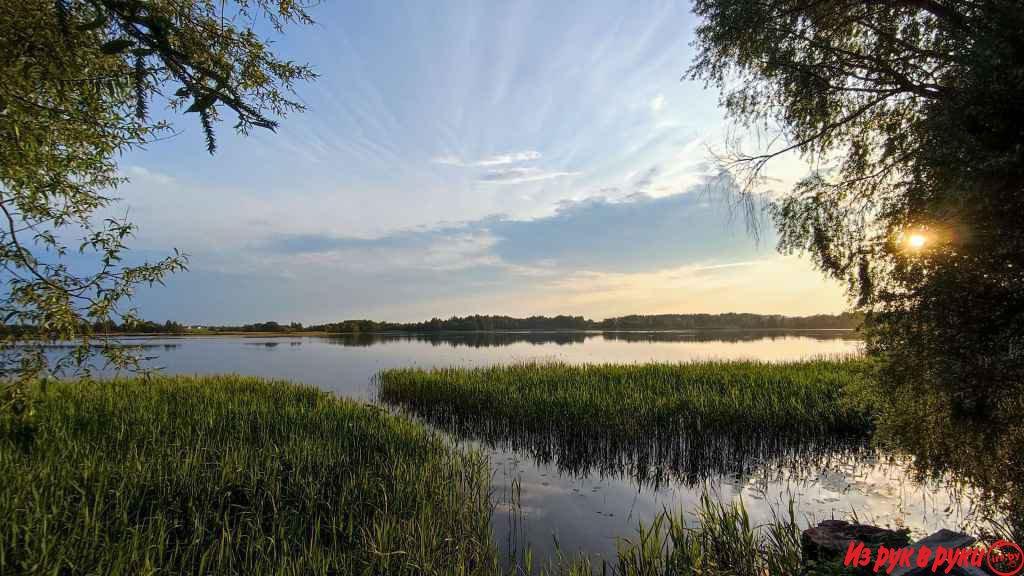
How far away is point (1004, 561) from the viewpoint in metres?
4.17

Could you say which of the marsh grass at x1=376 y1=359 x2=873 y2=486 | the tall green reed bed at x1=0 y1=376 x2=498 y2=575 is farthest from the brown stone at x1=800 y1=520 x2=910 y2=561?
the tall green reed bed at x1=0 y1=376 x2=498 y2=575

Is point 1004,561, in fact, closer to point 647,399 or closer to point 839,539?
point 839,539

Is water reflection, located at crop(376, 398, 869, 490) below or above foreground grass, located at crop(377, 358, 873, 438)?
below

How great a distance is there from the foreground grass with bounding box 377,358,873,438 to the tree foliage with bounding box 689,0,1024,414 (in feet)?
5.53

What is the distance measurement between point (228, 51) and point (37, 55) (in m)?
1.86

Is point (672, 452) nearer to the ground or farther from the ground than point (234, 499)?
nearer to the ground

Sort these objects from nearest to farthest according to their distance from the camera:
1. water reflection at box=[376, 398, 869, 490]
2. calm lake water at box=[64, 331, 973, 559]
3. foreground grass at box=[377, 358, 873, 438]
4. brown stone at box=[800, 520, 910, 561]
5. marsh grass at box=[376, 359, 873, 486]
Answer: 1. brown stone at box=[800, 520, 910, 561]
2. calm lake water at box=[64, 331, 973, 559]
3. water reflection at box=[376, 398, 869, 490]
4. marsh grass at box=[376, 359, 873, 486]
5. foreground grass at box=[377, 358, 873, 438]

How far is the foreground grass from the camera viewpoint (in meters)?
12.7

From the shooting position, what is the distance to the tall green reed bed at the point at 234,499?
4.87m

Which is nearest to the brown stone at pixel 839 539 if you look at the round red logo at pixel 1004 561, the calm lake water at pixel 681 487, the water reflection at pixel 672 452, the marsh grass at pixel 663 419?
the round red logo at pixel 1004 561

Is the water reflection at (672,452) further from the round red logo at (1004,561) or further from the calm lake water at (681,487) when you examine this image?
the round red logo at (1004,561)

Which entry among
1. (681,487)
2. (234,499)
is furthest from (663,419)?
(234,499)

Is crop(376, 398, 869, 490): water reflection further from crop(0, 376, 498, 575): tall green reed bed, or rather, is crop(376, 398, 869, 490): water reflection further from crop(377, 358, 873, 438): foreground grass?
crop(0, 376, 498, 575): tall green reed bed

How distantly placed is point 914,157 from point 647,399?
947cm
